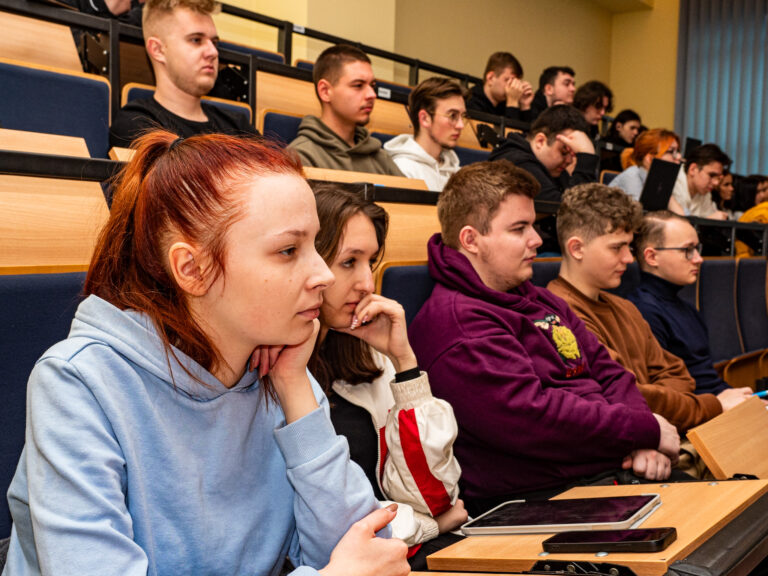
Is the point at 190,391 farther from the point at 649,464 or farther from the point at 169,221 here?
the point at 649,464

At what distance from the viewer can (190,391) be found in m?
0.82

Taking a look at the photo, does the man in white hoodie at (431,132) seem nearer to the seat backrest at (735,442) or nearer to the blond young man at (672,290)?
the blond young man at (672,290)

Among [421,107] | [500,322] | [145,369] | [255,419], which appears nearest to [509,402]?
[500,322]

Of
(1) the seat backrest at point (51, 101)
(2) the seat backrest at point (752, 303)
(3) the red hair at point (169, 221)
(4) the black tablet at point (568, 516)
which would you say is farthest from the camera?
(2) the seat backrest at point (752, 303)

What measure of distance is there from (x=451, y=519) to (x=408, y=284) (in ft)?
1.90

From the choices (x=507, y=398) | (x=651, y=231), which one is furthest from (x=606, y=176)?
(x=507, y=398)

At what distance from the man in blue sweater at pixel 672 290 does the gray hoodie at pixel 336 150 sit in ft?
3.70

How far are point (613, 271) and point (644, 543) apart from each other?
134 cm

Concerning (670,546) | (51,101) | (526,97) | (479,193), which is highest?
(526,97)

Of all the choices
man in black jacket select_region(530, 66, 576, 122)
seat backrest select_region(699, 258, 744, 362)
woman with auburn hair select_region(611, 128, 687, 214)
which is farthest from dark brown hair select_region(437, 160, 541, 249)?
man in black jacket select_region(530, 66, 576, 122)

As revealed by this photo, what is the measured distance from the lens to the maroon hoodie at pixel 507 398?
1.54 meters

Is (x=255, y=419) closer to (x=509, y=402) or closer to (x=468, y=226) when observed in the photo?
(x=509, y=402)

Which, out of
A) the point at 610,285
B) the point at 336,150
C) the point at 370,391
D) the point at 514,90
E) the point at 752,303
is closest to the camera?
the point at 370,391

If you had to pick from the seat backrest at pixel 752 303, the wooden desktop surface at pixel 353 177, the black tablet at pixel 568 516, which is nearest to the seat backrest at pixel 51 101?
the wooden desktop surface at pixel 353 177
